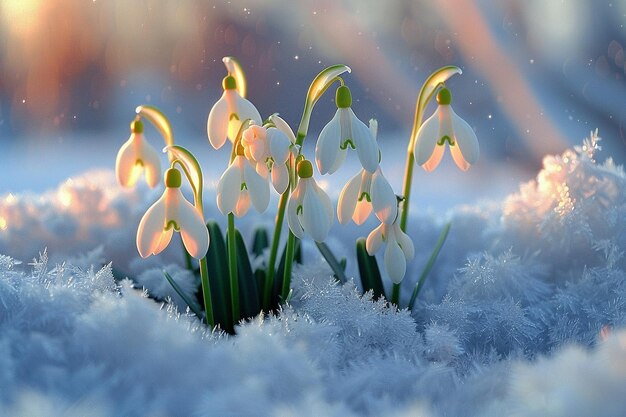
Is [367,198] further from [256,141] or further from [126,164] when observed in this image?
[126,164]

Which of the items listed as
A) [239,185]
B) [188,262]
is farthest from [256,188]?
[188,262]

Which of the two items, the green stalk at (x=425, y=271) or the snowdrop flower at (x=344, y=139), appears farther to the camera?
the green stalk at (x=425, y=271)

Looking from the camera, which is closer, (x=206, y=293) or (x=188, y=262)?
(x=206, y=293)

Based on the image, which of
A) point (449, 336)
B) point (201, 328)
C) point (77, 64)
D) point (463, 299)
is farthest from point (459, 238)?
point (77, 64)

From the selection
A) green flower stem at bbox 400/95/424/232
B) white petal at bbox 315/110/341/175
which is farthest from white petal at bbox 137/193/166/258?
green flower stem at bbox 400/95/424/232

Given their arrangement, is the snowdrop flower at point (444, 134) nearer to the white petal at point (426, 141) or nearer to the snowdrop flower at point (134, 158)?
the white petal at point (426, 141)

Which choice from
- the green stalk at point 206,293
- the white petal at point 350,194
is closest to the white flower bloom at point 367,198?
the white petal at point 350,194
